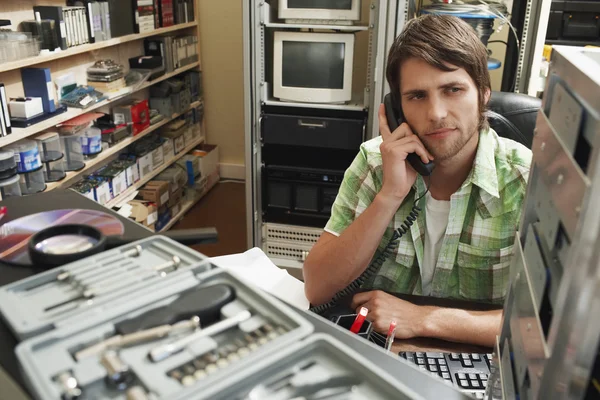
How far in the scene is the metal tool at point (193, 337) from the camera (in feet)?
1.25

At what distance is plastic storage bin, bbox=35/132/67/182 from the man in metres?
1.62

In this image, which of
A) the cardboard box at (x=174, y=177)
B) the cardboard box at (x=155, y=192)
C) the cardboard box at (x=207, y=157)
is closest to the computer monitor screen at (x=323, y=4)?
the cardboard box at (x=155, y=192)

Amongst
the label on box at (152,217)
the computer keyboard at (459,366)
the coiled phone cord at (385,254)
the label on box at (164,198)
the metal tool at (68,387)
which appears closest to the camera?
the metal tool at (68,387)

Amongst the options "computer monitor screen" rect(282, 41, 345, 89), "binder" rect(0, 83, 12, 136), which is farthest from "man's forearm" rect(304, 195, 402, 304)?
"binder" rect(0, 83, 12, 136)

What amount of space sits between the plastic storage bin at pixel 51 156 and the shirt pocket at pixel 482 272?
1934 mm

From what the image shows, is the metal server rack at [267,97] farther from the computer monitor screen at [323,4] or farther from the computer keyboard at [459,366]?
the computer keyboard at [459,366]

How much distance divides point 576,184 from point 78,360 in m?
0.39

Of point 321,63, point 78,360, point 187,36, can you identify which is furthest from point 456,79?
point 187,36

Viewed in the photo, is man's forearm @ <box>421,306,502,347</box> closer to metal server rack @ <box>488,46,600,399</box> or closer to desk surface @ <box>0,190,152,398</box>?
metal server rack @ <box>488,46,600,399</box>

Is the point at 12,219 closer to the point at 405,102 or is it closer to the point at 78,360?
the point at 78,360

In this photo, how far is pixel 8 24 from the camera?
2131 mm

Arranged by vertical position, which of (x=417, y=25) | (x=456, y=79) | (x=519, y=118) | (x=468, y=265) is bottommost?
(x=468, y=265)

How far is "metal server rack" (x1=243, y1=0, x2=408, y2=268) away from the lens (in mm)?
2318

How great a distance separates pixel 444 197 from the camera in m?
1.34
